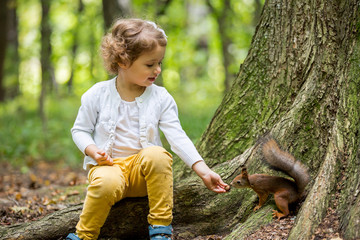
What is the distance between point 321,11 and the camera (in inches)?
113

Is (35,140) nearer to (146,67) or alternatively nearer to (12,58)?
(146,67)

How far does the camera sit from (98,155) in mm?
2482

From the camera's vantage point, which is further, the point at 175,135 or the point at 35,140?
the point at 35,140

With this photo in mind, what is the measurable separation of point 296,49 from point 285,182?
1096 millimetres

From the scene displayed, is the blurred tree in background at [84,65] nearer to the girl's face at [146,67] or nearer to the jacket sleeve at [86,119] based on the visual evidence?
the girl's face at [146,67]

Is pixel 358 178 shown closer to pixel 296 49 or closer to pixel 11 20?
pixel 296 49

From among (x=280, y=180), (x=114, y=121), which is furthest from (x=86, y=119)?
(x=280, y=180)

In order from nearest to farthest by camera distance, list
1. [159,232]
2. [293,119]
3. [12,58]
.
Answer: [159,232]
[293,119]
[12,58]

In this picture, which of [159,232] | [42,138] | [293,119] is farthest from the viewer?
[42,138]

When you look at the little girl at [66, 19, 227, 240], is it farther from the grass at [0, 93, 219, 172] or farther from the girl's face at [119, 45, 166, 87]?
the grass at [0, 93, 219, 172]

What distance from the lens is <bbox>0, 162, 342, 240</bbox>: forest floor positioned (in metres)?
2.33

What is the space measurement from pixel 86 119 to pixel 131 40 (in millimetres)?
641

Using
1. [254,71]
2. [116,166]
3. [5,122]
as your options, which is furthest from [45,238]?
[5,122]

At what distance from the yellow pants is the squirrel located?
571 mm
